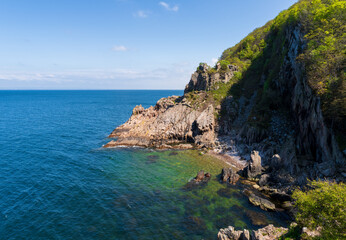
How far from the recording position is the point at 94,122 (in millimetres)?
98500

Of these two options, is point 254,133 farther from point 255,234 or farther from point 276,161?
point 255,234

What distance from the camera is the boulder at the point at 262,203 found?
2986cm

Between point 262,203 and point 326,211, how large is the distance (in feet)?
47.9

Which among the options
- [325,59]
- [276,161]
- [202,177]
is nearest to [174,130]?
[202,177]

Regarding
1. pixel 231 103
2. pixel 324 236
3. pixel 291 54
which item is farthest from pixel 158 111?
pixel 324 236

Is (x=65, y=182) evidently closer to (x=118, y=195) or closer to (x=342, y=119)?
(x=118, y=195)

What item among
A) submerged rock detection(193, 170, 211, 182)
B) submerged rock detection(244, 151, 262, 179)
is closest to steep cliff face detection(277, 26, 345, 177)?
submerged rock detection(244, 151, 262, 179)

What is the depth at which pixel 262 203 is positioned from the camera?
30.6 meters

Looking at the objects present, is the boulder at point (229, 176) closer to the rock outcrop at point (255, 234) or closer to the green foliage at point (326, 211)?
the rock outcrop at point (255, 234)

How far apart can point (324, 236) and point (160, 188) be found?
2714 centimetres

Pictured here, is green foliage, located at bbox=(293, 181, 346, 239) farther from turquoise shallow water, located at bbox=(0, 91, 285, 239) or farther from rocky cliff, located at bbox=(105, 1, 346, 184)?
rocky cliff, located at bbox=(105, 1, 346, 184)

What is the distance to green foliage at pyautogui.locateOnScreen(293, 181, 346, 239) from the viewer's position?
52.6 feet

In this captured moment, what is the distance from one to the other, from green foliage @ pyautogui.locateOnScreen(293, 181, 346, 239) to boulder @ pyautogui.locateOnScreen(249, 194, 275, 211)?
11.6 metres

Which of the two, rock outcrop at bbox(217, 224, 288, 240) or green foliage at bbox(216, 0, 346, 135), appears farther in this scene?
green foliage at bbox(216, 0, 346, 135)
